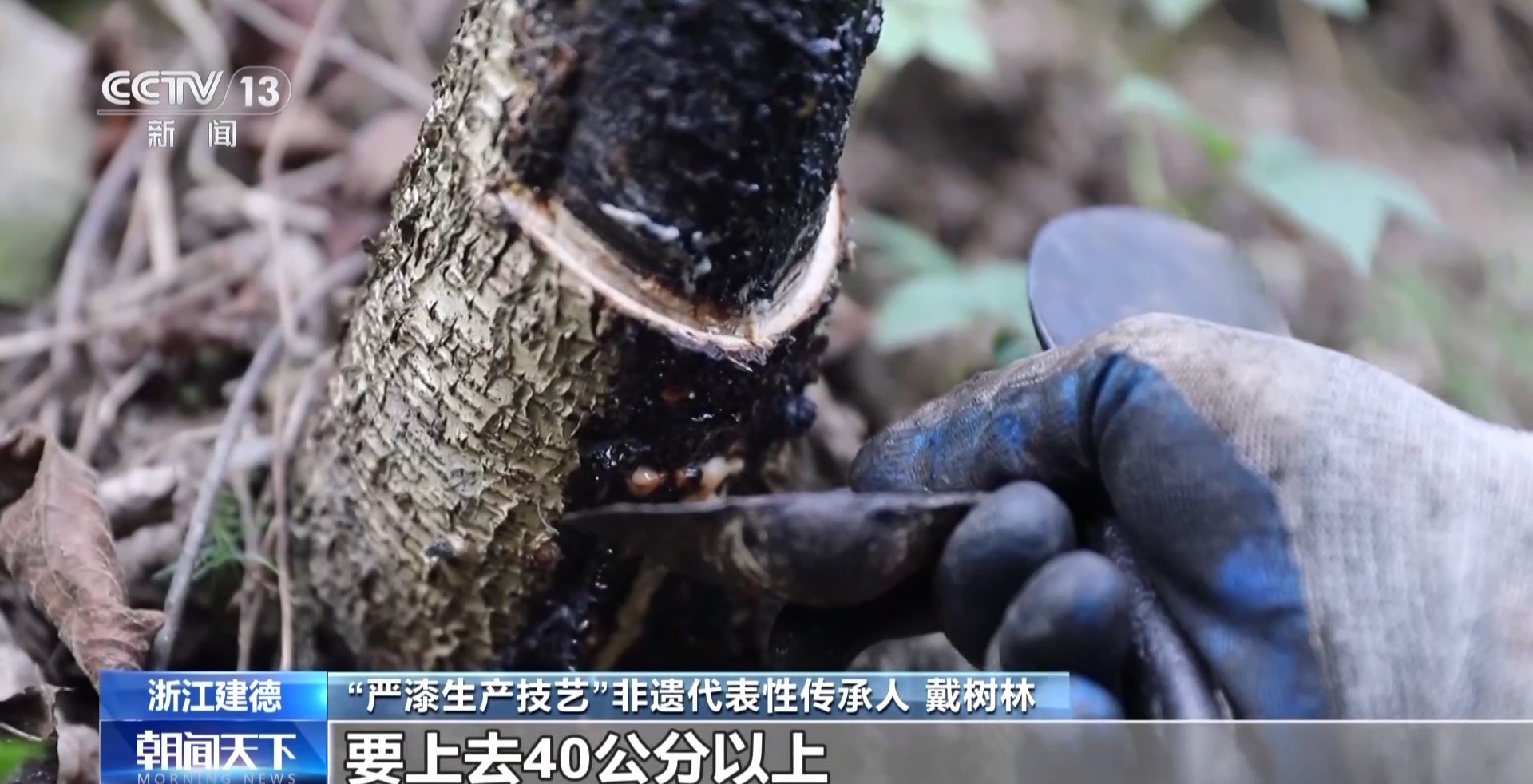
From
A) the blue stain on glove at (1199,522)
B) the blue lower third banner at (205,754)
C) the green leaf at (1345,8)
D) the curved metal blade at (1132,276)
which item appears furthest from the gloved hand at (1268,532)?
Answer: the green leaf at (1345,8)

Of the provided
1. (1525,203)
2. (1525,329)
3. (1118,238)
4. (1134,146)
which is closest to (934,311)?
(1118,238)

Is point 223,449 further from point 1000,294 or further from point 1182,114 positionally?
point 1182,114

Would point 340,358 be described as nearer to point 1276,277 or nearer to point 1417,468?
point 1417,468

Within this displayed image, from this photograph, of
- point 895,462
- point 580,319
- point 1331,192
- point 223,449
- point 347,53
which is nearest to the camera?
point 580,319

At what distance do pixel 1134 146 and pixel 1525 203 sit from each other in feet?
1.49

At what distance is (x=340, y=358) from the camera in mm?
702

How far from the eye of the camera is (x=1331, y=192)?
1.10m

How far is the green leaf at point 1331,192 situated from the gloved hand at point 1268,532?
50cm

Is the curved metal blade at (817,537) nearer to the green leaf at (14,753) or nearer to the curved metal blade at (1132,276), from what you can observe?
the curved metal blade at (1132,276)

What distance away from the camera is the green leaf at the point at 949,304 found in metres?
1.05

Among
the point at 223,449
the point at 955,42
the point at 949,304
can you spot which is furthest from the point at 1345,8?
the point at 223,449

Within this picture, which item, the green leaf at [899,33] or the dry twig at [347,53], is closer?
the dry twig at [347,53]

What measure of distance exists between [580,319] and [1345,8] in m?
1.11

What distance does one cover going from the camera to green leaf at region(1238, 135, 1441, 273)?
1052 millimetres
